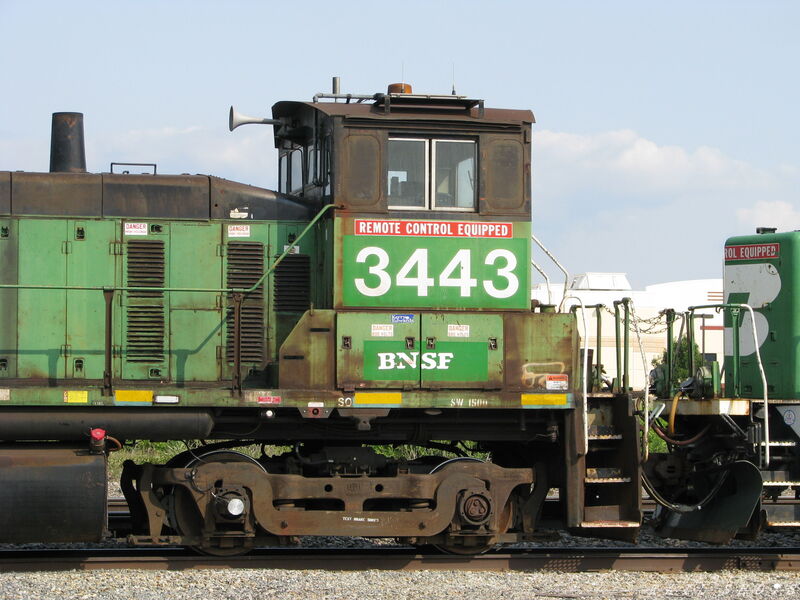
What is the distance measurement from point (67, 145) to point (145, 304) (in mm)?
1751

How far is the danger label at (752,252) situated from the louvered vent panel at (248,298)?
5124mm

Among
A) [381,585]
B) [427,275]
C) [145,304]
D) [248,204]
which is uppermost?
[248,204]

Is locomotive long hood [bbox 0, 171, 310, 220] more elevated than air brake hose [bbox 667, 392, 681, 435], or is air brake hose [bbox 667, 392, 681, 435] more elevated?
locomotive long hood [bbox 0, 171, 310, 220]

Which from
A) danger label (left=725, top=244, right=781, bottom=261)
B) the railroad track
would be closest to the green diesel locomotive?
the railroad track

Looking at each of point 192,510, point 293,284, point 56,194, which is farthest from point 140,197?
point 192,510

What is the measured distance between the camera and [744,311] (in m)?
10.7

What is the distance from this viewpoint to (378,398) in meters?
8.80

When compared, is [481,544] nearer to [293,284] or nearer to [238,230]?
[293,284]

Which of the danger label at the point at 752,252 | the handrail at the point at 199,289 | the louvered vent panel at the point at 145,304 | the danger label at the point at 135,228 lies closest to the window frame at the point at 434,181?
the handrail at the point at 199,289

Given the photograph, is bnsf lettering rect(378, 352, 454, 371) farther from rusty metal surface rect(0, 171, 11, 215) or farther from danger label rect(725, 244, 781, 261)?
danger label rect(725, 244, 781, 261)

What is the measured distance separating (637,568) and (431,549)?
1.93 m

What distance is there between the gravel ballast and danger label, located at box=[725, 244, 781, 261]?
3.36 m

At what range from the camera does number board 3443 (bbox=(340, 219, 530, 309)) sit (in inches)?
354

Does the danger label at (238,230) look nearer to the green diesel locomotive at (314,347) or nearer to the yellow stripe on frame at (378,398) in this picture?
the green diesel locomotive at (314,347)
